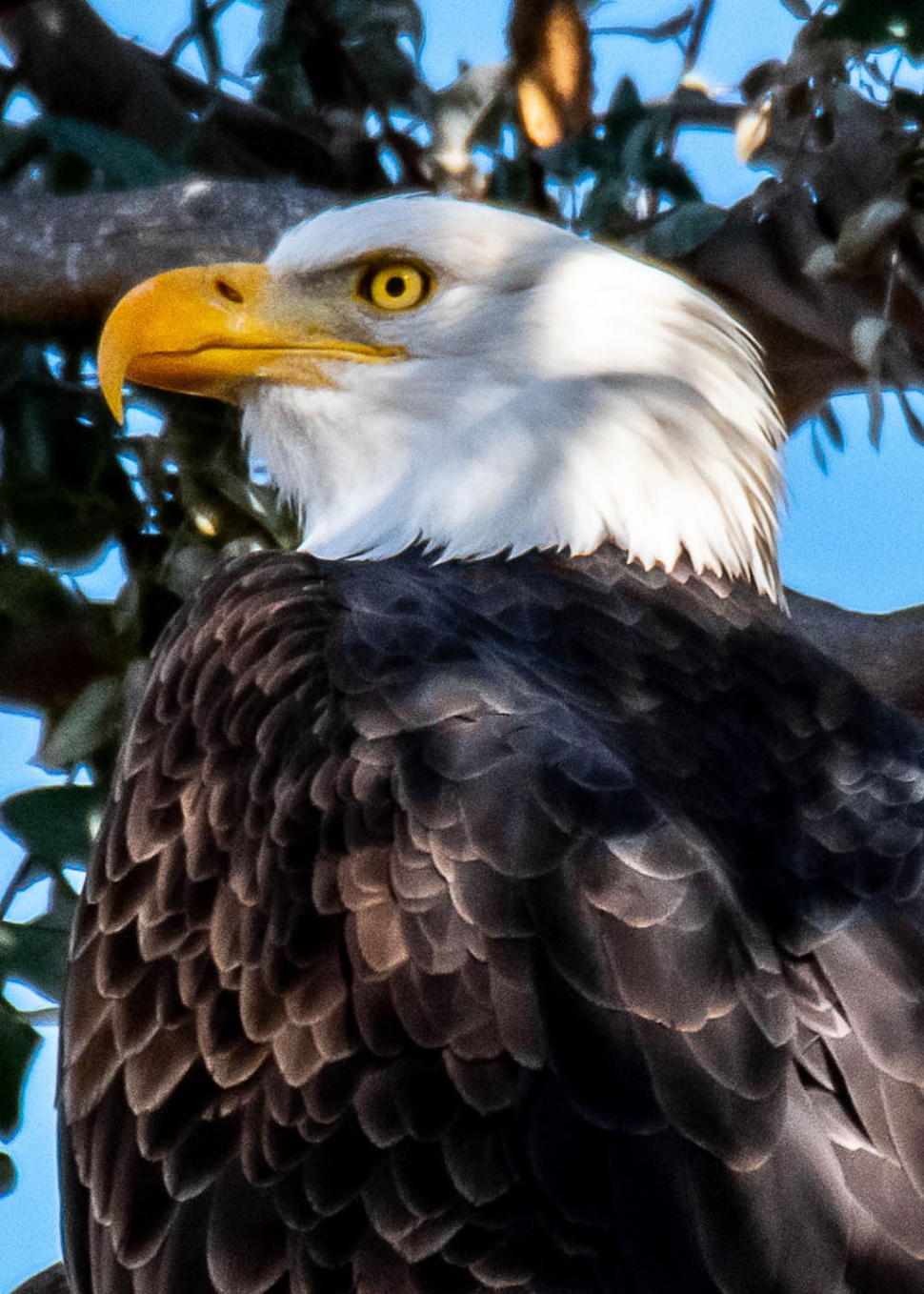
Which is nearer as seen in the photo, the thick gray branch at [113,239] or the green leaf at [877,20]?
the green leaf at [877,20]

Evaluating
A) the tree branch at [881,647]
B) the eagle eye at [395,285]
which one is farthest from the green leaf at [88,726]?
the tree branch at [881,647]

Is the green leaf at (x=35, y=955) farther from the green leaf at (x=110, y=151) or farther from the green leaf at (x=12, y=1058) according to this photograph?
the green leaf at (x=110, y=151)

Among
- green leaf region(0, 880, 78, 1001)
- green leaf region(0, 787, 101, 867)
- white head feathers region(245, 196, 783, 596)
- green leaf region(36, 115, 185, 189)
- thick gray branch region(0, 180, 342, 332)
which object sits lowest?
green leaf region(0, 880, 78, 1001)

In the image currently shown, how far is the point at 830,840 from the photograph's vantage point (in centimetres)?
309

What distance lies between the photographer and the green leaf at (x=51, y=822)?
3627 mm

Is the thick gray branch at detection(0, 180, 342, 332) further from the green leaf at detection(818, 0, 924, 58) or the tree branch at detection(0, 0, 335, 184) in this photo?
the green leaf at detection(818, 0, 924, 58)

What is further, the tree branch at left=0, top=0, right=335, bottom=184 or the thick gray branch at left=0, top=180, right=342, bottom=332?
the tree branch at left=0, top=0, right=335, bottom=184

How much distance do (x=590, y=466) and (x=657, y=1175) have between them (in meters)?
1.57

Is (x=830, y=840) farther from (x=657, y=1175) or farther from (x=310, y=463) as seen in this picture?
(x=310, y=463)

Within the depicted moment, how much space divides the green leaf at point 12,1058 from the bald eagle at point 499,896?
219 millimetres

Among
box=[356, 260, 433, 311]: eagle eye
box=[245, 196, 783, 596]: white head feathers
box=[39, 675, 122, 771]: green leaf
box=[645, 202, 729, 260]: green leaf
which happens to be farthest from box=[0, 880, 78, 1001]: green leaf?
box=[645, 202, 729, 260]: green leaf

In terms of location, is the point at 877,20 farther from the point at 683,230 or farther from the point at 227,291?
the point at 227,291

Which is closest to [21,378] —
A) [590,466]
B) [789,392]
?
[590,466]

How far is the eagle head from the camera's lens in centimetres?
387
